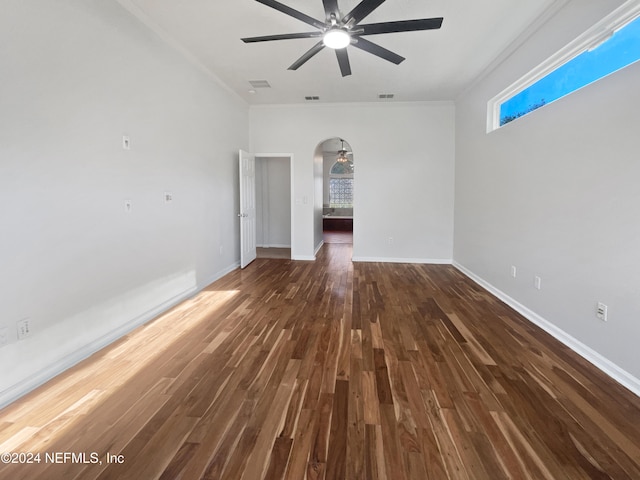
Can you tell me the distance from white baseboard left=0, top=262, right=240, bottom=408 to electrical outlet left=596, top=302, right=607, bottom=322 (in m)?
3.87

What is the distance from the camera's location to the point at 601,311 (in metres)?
2.37

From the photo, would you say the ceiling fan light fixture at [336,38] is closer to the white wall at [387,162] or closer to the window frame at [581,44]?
the window frame at [581,44]

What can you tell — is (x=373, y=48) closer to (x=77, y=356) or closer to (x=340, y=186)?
(x=77, y=356)

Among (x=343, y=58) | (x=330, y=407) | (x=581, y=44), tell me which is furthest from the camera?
(x=343, y=58)

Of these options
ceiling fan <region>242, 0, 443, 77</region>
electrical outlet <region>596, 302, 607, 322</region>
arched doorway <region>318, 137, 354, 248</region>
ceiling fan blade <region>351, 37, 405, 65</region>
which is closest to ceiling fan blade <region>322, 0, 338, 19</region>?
ceiling fan <region>242, 0, 443, 77</region>

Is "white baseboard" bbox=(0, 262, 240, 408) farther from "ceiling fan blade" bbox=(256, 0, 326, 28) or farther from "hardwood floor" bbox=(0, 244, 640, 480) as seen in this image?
"ceiling fan blade" bbox=(256, 0, 326, 28)

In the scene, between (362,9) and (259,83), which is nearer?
(362,9)

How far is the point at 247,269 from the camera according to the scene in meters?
5.61

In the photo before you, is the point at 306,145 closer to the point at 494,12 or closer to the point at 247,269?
the point at 247,269

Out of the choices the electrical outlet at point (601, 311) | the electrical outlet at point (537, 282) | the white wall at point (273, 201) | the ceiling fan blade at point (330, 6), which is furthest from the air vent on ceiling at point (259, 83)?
the electrical outlet at point (601, 311)

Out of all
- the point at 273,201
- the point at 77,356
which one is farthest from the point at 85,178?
the point at 273,201

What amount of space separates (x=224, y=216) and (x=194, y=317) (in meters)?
2.21

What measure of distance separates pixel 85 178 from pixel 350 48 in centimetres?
307

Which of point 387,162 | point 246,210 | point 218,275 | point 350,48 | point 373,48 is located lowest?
point 218,275
